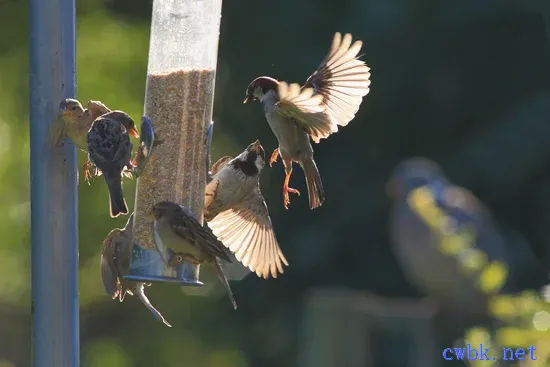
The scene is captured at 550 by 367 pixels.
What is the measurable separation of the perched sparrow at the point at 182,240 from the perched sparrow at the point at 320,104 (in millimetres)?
398

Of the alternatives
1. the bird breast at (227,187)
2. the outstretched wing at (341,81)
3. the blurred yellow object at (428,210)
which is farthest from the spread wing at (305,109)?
the blurred yellow object at (428,210)

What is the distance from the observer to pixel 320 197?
14.2 ft

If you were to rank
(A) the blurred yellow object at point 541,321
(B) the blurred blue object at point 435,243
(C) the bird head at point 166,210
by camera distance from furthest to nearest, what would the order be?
(B) the blurred blue object at point 435,243 → (C) the bird head at point 166,210 → (A) the blurred yellow object at point 541,321

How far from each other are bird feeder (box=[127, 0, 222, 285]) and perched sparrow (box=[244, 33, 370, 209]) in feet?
0.67

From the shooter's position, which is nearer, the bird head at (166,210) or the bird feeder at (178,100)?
the bird head at (166,210)

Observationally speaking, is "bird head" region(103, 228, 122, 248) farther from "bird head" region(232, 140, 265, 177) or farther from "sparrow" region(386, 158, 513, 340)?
"sparrow" region(386, 158, 513, 340)

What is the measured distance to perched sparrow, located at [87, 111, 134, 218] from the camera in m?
3.85

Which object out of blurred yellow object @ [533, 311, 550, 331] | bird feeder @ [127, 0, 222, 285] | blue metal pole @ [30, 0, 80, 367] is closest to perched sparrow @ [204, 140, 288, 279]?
bird feeder @ [127, 0, 222, 285]

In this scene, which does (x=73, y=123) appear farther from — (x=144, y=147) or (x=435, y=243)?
(x=435, y=243)

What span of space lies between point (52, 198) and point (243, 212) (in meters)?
1.35

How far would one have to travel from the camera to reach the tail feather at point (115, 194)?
391cm

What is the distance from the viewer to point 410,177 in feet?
36.2

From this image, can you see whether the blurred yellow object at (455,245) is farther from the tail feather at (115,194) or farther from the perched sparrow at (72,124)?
the tail feather at (115,194)

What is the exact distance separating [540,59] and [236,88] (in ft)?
9.55
